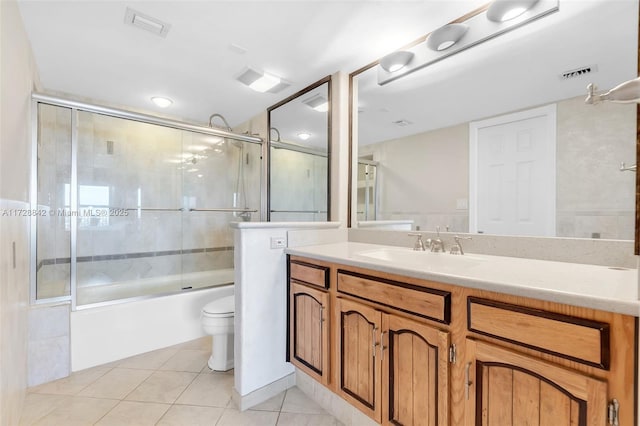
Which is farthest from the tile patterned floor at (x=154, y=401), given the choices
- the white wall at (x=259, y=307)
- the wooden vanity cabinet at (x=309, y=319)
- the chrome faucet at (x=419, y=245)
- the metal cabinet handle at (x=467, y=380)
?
the chrome faucet at (x=419, y=245)

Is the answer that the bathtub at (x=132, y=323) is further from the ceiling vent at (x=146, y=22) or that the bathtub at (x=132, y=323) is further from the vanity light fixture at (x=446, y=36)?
the vanity light fixture at (x=446, y=36)

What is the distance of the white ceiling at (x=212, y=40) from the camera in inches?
59.3

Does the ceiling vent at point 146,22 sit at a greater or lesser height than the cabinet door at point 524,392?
greater

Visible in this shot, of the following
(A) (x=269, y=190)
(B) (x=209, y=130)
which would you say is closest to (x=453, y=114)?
(A) (x=269, y=190)

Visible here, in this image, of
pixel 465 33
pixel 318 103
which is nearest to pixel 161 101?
pixel 318 103

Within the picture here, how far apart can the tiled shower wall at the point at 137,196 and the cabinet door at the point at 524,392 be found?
2573 millimetres

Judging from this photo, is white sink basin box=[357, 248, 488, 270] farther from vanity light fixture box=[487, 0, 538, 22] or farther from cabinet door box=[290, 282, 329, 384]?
vanity light fixture box=[487, 0, 538, 22]

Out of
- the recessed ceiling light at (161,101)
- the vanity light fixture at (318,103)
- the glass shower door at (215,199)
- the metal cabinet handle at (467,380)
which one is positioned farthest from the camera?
the glass shower door at (215,199)

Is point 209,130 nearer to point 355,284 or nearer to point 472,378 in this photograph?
point 355,284

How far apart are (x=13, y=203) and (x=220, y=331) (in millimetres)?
1340

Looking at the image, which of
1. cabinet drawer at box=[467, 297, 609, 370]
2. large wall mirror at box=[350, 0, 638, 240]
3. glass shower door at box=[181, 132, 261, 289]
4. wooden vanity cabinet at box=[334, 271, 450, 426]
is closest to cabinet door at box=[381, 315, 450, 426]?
wooden vanity cabinet at box=[334, 271, 450, 426]

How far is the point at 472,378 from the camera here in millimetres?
952

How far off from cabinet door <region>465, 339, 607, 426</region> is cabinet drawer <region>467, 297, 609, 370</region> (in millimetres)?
47

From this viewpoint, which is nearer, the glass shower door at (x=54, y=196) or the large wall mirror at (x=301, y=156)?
the glass shower door at (x=54, y=196)
